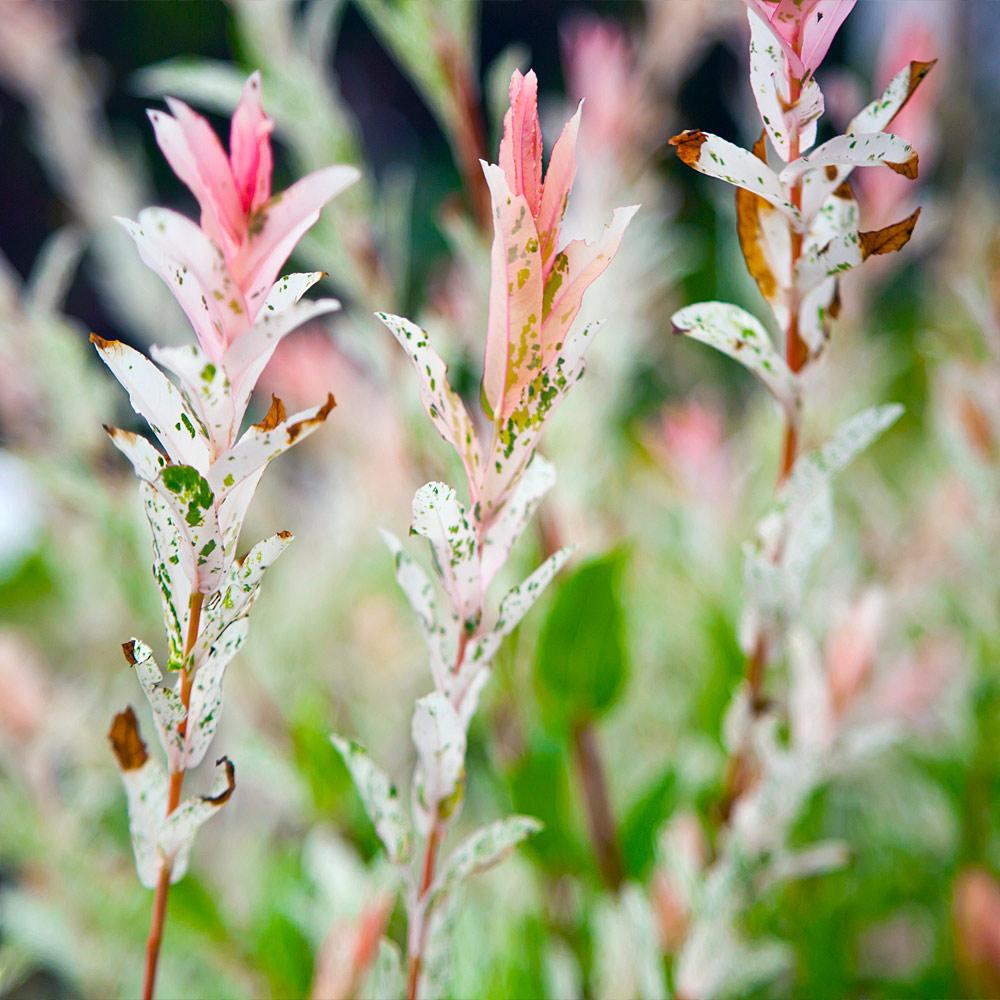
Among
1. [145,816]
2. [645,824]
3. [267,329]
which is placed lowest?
[645,824]

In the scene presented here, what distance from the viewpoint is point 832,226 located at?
9.8 inches

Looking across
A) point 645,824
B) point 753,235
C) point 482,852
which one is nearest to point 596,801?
point 645,824

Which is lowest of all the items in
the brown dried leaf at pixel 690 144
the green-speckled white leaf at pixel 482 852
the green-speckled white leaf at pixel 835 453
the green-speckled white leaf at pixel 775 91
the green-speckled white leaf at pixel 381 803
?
the green-speckled white leaf at pixel 482 852

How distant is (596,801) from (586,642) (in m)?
0.09

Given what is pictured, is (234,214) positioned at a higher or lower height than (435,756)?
higher

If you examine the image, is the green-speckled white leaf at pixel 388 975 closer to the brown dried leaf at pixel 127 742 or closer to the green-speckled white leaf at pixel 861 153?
the brown dried leaf at pixel 127 742

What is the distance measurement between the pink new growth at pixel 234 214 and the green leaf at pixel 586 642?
9.0 inches

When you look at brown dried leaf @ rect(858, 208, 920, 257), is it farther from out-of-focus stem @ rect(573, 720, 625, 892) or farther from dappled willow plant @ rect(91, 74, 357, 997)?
out-of-focus stem @ rect(573, 720, 625, 892)

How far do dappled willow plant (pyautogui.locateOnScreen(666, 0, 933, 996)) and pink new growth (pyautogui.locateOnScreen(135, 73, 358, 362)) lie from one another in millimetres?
92

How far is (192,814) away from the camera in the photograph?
9.4 inches

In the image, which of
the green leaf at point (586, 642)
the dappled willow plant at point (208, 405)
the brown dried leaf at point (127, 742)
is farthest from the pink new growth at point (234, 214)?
the green leaf at point (586, 642)

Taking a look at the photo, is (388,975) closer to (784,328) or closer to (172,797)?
(172,797)

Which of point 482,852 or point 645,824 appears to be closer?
point 482,852

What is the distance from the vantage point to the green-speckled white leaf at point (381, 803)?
10.3 inches
